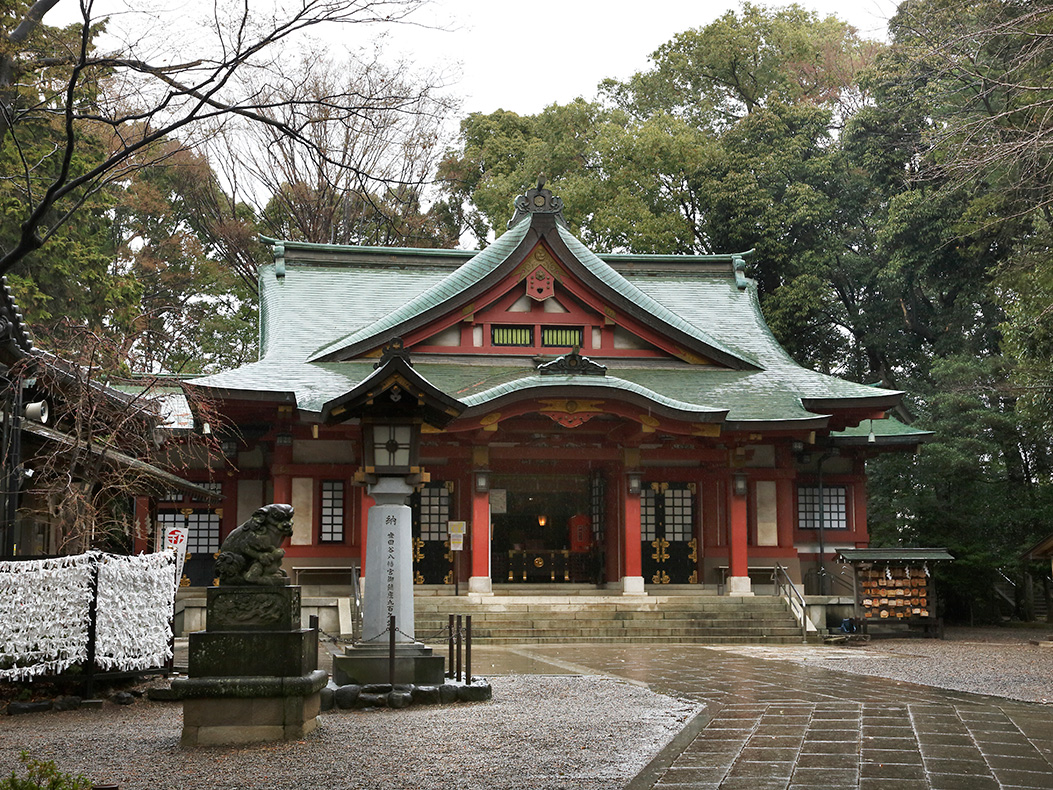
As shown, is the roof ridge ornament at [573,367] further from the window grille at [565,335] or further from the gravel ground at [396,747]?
the gravel ground at [396,747]

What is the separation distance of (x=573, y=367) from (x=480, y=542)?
3786mm

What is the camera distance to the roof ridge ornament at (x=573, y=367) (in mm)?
20250

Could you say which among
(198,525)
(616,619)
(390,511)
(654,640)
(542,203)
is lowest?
(654,640)

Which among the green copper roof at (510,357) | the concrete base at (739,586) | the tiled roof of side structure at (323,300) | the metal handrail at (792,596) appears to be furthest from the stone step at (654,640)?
the tiled roof of side structure at (323,300)

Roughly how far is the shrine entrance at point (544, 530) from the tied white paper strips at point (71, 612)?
1186cm

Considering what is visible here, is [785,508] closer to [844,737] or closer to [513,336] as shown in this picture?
[513,336]

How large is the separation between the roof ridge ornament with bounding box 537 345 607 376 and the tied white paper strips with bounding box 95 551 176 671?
33.9ft

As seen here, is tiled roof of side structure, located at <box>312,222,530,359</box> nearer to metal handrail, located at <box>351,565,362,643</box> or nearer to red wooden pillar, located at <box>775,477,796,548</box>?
metal handrail, located at <box>351,565,362,643</box>

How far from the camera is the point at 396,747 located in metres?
7.79

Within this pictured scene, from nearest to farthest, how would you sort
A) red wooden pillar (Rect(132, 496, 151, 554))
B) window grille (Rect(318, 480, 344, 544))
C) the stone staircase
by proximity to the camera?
the stone staircase
red wooden pillar (Rect(132, 496, 151, 554))
window grille (Rect(318, 480, 344, 544))

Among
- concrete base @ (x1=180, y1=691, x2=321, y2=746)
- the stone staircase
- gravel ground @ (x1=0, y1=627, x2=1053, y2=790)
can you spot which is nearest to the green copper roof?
the stone staircase

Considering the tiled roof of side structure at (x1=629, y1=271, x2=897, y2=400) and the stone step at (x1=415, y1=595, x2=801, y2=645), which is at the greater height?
the tiled roof of side structure at (x1=629, y1=271, x2=897, y2=400)

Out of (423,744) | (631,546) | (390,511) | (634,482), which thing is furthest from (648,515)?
(423,744)

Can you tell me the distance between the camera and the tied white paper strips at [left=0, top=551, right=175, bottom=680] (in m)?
9.70
